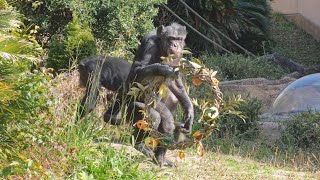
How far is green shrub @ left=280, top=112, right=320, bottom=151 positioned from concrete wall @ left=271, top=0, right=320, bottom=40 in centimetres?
1329

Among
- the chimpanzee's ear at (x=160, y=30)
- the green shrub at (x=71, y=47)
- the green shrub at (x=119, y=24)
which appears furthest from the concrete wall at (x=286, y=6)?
the chimpanzee's ear at (x=160, y=30)

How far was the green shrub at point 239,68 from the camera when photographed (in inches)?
609

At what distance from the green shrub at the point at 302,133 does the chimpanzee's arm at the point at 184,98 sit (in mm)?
2581

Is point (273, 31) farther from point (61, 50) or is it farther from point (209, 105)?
point (209, 105)

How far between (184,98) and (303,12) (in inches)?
681

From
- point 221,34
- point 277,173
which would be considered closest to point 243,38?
point 221,34

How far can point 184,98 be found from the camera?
754 centimetres

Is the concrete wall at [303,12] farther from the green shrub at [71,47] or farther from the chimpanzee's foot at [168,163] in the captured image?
the chimpanzee's foot at [168,163]

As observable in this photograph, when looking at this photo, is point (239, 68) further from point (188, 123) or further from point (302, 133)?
point (188, 123)

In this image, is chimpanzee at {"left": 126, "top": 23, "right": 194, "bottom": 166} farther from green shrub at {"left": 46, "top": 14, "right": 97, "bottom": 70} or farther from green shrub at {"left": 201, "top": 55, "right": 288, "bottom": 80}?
green shrub at {"left": 201, "top": 55, "right": 288, "bottom": 80}

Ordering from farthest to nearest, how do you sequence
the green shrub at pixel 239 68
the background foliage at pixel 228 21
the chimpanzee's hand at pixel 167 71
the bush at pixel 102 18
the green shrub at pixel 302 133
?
the background foliage at pixel 228 21
the green shrub at pixel 239 68
the bush at pixel 102 18
the green shrub at pixel 302 133
the chimpanzee's hand at pixel 167 71

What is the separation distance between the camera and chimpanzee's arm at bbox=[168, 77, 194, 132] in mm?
7426

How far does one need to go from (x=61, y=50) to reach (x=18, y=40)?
5.44 m

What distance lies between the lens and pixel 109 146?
6.73 metres
